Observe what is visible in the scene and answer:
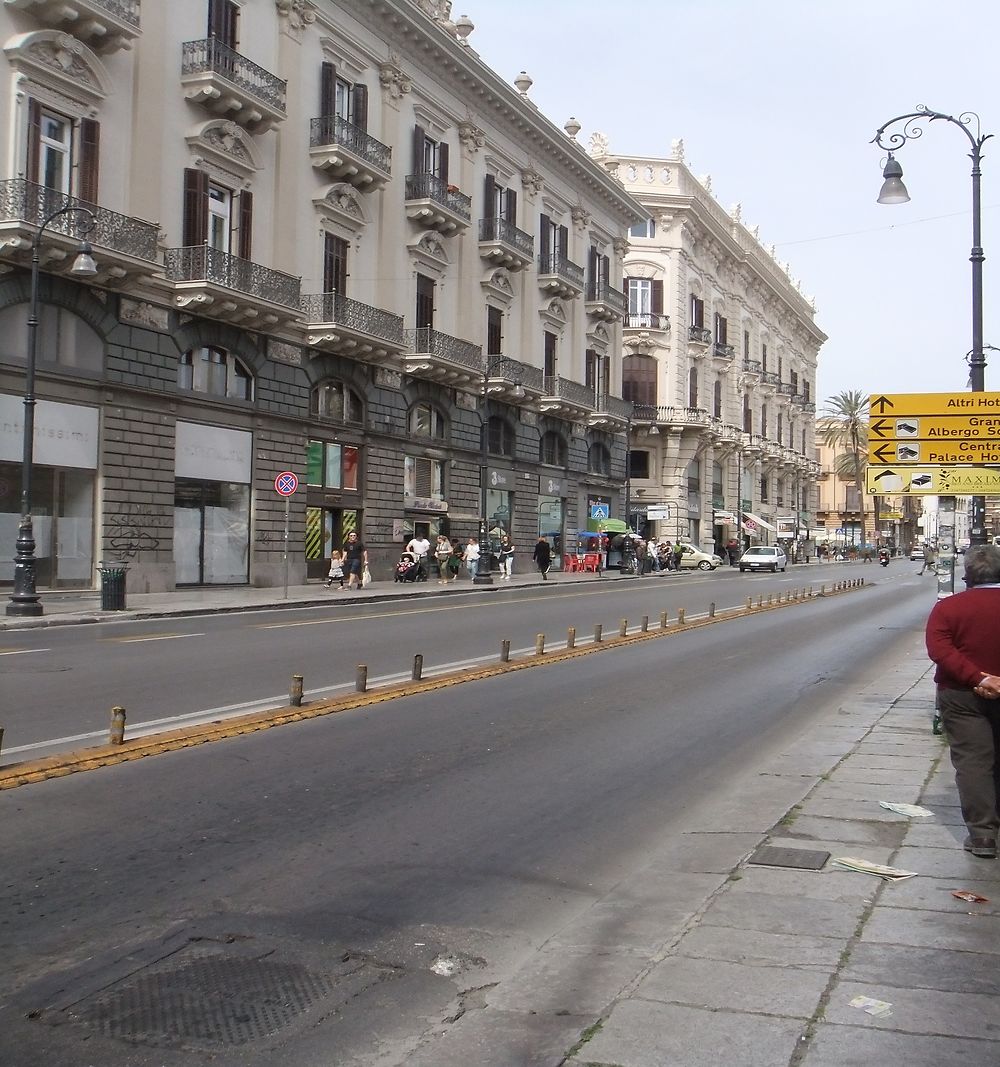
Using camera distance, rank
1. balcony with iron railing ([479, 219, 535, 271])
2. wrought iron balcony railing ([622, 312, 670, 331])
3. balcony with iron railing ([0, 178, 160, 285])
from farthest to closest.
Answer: wrought iron balcony railing ([622, 312, 670, 331])
balcony with iron railing ([479, 219, 535, 271])
balcony with iron railing ([0, 178, 160, 285])

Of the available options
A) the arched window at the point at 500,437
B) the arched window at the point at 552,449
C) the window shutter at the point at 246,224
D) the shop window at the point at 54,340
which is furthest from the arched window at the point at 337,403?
the arched window at the point at 552,449

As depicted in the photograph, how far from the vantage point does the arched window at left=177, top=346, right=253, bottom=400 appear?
91.2 feet

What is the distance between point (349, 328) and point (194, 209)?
19.8 feet

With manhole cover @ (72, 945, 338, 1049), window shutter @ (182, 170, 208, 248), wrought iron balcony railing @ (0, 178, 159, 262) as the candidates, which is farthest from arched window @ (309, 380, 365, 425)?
manhole cover @ (72, 945, 338, 1049)

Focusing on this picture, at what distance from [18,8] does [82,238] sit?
183 inches

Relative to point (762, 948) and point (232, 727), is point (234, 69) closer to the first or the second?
point (232, 727)

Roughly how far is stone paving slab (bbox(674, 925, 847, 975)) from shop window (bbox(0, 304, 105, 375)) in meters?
21.3

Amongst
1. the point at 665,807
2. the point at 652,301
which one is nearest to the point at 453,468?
the point at 652,301

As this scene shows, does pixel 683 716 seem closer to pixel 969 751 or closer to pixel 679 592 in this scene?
pixel 969 751

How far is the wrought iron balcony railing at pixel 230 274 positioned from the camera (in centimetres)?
2691

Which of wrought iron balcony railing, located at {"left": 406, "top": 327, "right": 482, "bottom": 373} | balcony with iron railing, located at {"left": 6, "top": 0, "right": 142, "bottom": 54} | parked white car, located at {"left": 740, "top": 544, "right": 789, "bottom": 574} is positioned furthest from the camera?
parked white car, located at {"left": 740, "top": 544, "right": 789, "bottom": 574}

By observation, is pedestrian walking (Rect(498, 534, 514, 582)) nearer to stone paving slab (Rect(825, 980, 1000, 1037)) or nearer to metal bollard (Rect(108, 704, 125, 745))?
metal bollard (Rect(108, 704, 125, 745))

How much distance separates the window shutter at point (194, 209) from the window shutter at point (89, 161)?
2.88 metres

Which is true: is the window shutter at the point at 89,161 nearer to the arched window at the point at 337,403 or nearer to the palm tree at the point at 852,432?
the arched window at the point at 337,403
